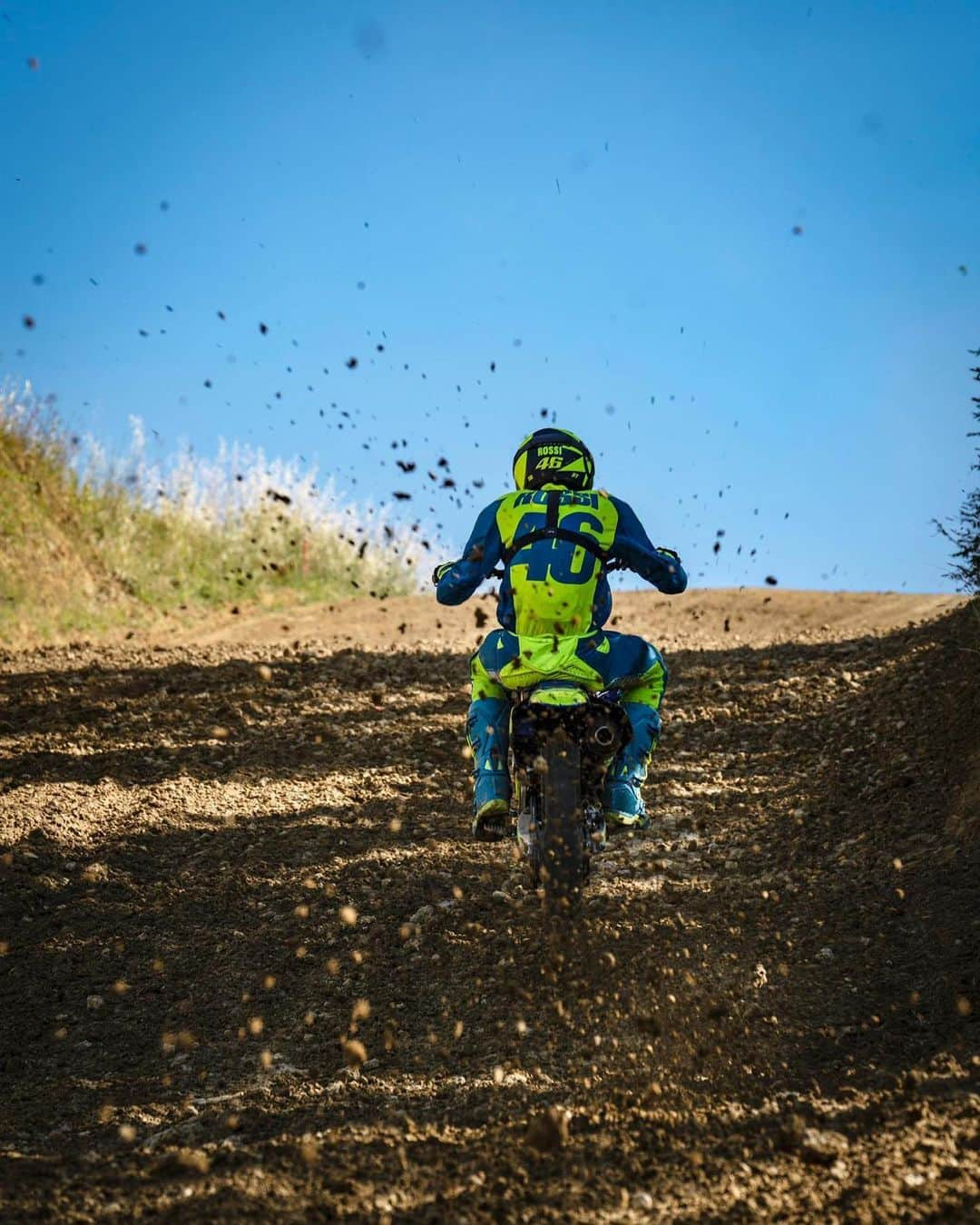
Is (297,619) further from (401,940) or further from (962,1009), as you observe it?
(962,1009)

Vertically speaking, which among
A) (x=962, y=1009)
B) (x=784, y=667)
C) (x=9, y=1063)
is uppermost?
(x=784, y=667)

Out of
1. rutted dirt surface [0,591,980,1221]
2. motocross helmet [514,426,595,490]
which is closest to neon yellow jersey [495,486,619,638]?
motocross helmet [514,426,595,490]

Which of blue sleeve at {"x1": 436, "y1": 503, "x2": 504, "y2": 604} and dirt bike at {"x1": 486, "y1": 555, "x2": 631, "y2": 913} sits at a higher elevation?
blue sleeve at {"x1": 436, "y1": 503, "x2": 504, "y2": 604}

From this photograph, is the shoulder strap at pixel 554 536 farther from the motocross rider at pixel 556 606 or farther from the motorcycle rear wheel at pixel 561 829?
the motorcycle rear wheel at pixel 561 829

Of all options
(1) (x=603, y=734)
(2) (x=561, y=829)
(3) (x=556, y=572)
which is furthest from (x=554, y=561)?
(2) (x=561, y=829)

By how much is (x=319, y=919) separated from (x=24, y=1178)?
123 inches

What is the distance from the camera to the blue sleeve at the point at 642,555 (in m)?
6.06

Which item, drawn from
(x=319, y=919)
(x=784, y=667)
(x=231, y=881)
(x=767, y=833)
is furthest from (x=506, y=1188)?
(x=784, y=667)

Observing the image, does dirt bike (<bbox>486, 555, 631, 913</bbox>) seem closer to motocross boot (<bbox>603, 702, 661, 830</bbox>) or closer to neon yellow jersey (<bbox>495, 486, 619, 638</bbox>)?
motocross boot (<bbox>603, 702, 661, 830</bbox>)

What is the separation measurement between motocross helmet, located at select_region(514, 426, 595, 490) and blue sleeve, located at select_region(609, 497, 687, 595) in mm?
226

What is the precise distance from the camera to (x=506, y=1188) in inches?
147

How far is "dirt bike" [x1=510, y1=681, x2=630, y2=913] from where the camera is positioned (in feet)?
17.0

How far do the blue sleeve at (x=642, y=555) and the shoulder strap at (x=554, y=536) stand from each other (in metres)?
0.12

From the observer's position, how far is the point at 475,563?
6160 mm
